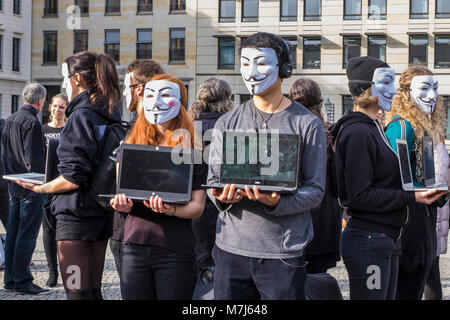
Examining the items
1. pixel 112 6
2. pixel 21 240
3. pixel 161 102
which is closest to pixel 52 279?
pixel 21 240

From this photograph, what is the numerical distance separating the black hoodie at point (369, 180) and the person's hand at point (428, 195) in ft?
0.13

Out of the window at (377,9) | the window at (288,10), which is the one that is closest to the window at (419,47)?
the window at (377,9)

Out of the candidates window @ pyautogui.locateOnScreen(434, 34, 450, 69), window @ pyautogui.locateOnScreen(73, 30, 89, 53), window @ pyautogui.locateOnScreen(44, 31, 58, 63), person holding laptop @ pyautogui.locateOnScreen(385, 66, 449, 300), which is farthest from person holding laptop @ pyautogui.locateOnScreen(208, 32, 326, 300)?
window @ pyautogui.locateOnScreen(44, 31, 58, 63)

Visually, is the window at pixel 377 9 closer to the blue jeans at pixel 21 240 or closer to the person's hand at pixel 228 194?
the blue jeans at pixel 21 240

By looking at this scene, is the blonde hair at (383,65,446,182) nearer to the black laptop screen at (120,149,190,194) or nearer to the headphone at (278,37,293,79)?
the headphone at (278,37,293,79)

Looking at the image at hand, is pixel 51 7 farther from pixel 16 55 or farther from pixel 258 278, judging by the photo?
pixel 258 278

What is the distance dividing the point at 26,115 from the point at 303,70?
31.4m

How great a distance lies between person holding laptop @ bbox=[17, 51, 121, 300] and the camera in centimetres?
428

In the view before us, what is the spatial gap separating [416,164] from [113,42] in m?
37.5

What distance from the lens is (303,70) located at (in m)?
37.5

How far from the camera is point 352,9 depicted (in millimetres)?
36906

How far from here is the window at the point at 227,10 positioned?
3834cm

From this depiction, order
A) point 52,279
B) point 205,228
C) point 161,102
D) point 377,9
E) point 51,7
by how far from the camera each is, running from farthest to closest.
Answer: point 51,7, point 377,9, point 52,279, point 205,228, point 161,102

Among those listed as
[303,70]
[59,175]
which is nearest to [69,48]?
[303,70]
